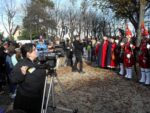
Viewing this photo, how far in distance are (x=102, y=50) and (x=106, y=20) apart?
3526 cm

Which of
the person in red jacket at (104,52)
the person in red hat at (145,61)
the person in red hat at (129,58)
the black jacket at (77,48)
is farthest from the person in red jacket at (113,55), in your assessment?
the person in red hat at (145,61)

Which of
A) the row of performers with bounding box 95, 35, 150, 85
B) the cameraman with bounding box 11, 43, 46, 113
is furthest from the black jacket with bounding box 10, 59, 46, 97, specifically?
the row of performers with bounding box 95, 35, 150, 85

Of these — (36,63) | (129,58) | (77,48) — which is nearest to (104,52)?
(77,48)

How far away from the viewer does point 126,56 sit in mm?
15617

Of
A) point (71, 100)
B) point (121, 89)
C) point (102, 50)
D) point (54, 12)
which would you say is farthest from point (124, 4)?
point (54, 12)

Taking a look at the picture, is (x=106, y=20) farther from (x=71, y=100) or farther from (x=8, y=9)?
(x=71, y=100)

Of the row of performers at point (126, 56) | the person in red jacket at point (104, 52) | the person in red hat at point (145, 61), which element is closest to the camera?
the person in red hat at point (145, 61)

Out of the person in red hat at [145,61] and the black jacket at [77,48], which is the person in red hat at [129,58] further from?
the black jacket at [77,48]

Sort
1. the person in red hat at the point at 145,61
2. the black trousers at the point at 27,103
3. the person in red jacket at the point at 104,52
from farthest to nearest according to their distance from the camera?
the person in red jacket at the point at 104,52 → the person in red hat at the point at 145,61 → the black trousers at the point at 27,103

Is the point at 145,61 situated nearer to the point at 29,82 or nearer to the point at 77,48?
the point at 77,48

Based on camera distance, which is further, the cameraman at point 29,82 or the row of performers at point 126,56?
the row of performers at point 126,56

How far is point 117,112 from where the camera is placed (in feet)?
33.2

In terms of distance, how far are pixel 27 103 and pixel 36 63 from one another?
0.72 metres

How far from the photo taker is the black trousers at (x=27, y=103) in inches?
269
